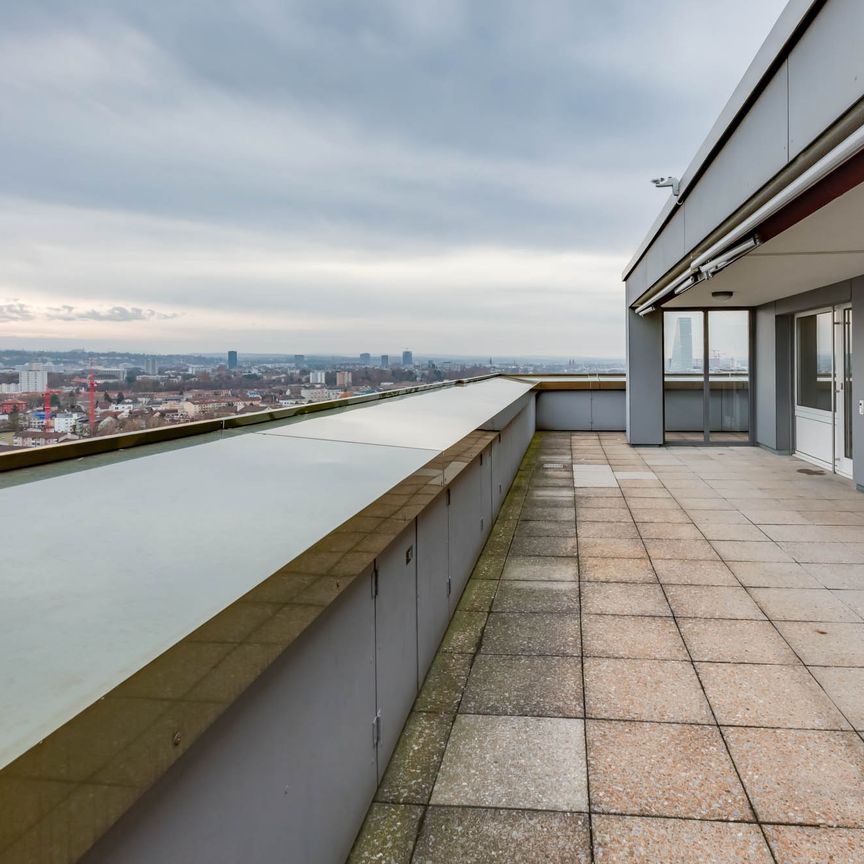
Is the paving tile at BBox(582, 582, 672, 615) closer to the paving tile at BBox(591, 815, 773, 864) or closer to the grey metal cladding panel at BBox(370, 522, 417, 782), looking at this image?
the grey metal cladding panel at BBox(370, 522, 417, 782)

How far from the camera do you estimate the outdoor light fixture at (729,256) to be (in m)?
4.77

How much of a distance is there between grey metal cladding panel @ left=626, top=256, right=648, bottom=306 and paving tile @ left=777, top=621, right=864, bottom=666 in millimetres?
6812

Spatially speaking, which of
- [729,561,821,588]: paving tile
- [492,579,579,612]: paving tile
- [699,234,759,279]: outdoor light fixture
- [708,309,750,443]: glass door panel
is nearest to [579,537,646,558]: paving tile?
[729,561,821,588]: paving tile

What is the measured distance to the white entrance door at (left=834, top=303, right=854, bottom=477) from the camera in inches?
340

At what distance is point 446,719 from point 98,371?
197 centimetres

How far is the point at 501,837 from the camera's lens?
7.04ft

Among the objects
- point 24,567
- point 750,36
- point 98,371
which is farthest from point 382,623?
point 750,36

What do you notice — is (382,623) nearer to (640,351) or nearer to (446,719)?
(446,719)

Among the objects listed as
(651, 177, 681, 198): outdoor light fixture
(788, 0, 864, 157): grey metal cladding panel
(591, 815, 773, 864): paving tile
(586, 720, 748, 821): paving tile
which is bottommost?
(591, 815, 773, 864): paving tile

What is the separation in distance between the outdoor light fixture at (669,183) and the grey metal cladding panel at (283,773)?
5.59m

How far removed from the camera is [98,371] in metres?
2.01

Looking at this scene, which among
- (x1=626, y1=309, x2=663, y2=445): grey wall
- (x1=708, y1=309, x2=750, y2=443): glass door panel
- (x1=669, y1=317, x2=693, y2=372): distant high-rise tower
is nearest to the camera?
(x1=708, y1=309, x2=750, y2=443): glass door panel

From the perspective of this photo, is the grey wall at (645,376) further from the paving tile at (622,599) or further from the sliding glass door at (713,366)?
the paving tile at (622,599)

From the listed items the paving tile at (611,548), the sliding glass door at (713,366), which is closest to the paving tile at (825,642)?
the paving tile at (611,548)
